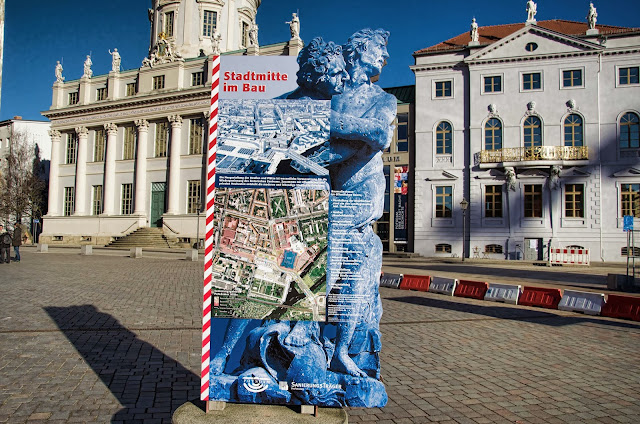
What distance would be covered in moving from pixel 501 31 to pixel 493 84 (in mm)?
6815

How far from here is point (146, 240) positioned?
137 ft

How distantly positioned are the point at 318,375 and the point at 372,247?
1.07 metres

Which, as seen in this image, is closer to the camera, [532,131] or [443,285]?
[443,285]

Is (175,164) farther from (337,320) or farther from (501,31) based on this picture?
(337,320)

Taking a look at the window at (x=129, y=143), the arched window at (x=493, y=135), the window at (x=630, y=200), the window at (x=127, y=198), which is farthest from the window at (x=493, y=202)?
the window at (x=129, y=143)

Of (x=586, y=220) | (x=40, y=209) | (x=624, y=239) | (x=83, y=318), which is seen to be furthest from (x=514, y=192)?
(x=40, y=209)

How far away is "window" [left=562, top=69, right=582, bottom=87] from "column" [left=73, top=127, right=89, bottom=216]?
4265 cm

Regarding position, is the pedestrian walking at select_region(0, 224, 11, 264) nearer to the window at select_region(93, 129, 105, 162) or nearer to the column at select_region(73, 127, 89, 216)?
the column at select_region(73, 127, 89, 216)

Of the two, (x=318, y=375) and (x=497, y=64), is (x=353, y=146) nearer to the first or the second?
(x=318, y=375)

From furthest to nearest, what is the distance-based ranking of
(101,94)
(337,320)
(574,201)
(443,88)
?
(101,94)
(443,88)
(574,201)
(337,320)

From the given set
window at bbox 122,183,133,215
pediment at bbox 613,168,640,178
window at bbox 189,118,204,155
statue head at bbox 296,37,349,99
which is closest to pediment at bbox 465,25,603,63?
pediment at bbox 613,168,640,178

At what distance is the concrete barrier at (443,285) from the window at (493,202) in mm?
21188

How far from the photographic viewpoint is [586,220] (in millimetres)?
34000

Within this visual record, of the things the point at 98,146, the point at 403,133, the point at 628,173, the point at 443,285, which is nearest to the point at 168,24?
the point at 98,146
